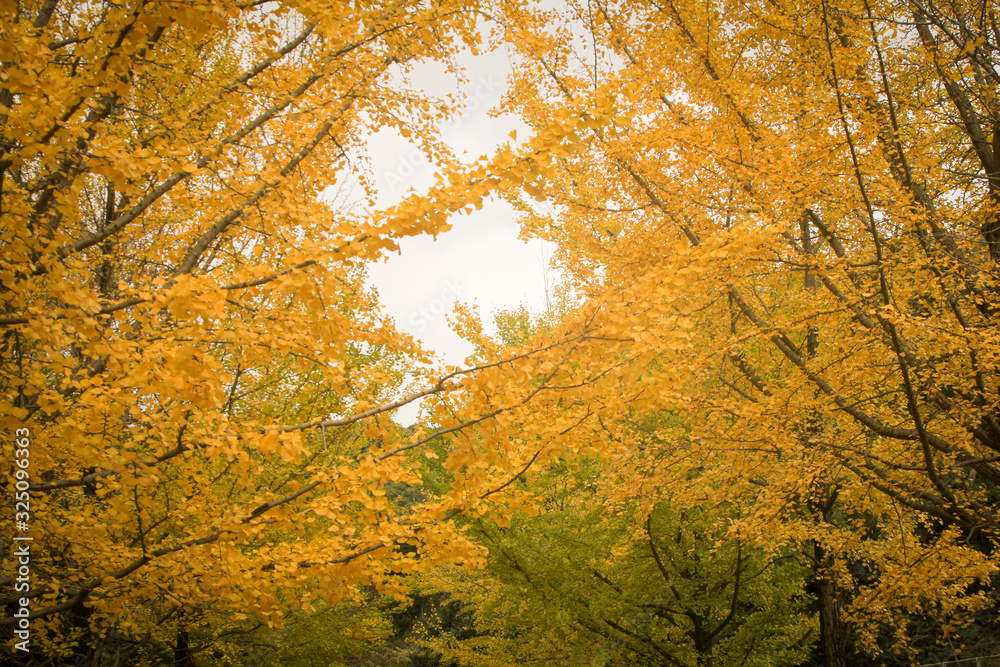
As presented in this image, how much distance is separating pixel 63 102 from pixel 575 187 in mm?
4754

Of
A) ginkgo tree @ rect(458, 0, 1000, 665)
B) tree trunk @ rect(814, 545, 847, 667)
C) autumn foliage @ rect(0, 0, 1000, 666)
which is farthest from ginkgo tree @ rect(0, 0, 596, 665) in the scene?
tree trunk @ rect(814, 545, 847, 667)

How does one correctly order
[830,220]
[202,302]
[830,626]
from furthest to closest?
1. [830,626]
2. [830,220]
3. [202,302]

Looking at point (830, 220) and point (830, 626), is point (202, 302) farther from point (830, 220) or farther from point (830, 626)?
point (830, 626)

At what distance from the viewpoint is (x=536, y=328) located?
483 cm

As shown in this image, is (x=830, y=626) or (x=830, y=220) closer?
(x=830, y=220)

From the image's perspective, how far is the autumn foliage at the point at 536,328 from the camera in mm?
2379

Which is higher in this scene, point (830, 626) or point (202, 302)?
point (202, 302)

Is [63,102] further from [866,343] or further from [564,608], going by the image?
[564,608]

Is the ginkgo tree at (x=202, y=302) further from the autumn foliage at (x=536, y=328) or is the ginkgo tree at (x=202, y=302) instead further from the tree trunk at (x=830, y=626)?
the tree trunk at (x=830, y=626)

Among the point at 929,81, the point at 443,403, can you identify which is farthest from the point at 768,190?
the point at 443,403

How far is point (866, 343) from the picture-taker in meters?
4.26

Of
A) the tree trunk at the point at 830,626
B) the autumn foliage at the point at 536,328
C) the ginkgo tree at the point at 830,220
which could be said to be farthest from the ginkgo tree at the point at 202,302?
the tree trunk at the point at 830,626

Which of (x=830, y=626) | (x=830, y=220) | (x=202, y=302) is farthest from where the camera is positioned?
(x=830, y=626)

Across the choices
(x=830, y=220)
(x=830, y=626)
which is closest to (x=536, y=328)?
(x=830, y=220)
